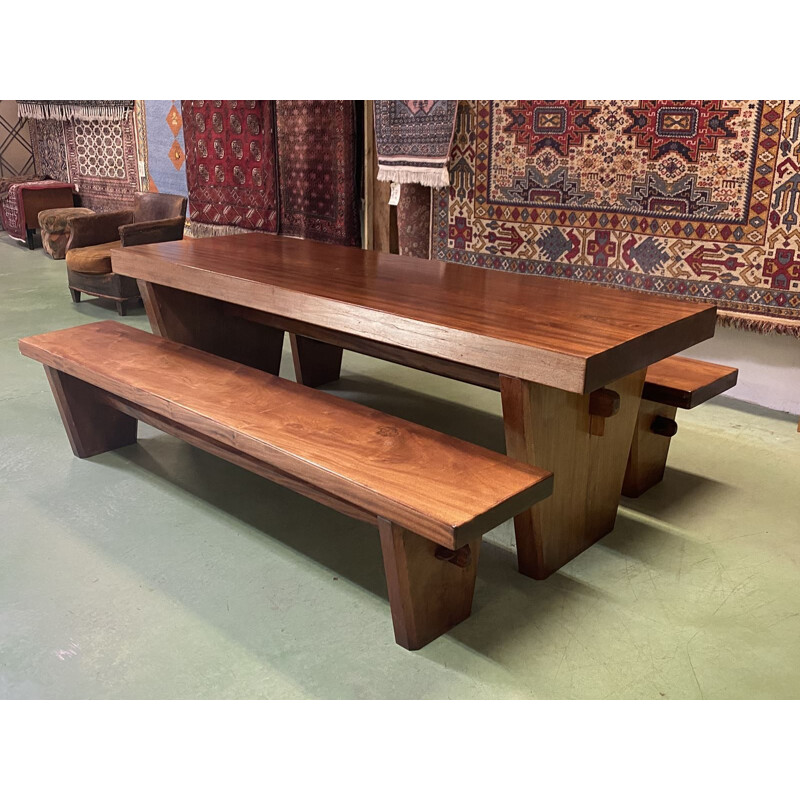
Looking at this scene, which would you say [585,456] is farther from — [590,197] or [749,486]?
[590,197]

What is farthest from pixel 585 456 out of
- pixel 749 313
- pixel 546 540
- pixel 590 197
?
pixel 590 197

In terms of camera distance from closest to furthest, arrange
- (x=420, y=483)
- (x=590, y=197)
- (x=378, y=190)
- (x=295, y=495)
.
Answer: (x=420, y=483) → (x=295, y=495) → (x=590, y=197) → (x=378, y=190)

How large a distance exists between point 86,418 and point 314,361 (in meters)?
1.12

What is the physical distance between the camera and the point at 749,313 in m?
3.44

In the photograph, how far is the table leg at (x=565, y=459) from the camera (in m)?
2.08

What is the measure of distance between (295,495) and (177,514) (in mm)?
390

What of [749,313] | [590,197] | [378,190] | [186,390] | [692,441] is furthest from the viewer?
[378,190]

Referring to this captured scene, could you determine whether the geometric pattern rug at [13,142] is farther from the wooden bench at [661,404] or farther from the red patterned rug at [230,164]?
the wooden bench at [661,404]

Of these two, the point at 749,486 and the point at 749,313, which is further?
the point at 749,313

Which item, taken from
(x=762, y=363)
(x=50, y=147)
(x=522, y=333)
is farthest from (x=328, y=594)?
(x=50, y=147)

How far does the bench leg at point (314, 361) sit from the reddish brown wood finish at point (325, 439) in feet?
2.73

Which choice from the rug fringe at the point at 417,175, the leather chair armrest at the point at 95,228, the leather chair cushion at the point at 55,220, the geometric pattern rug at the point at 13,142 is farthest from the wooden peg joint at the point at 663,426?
the geometric pattern rug at the point at 13,142

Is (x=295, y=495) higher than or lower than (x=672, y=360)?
lower

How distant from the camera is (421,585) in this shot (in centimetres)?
192
